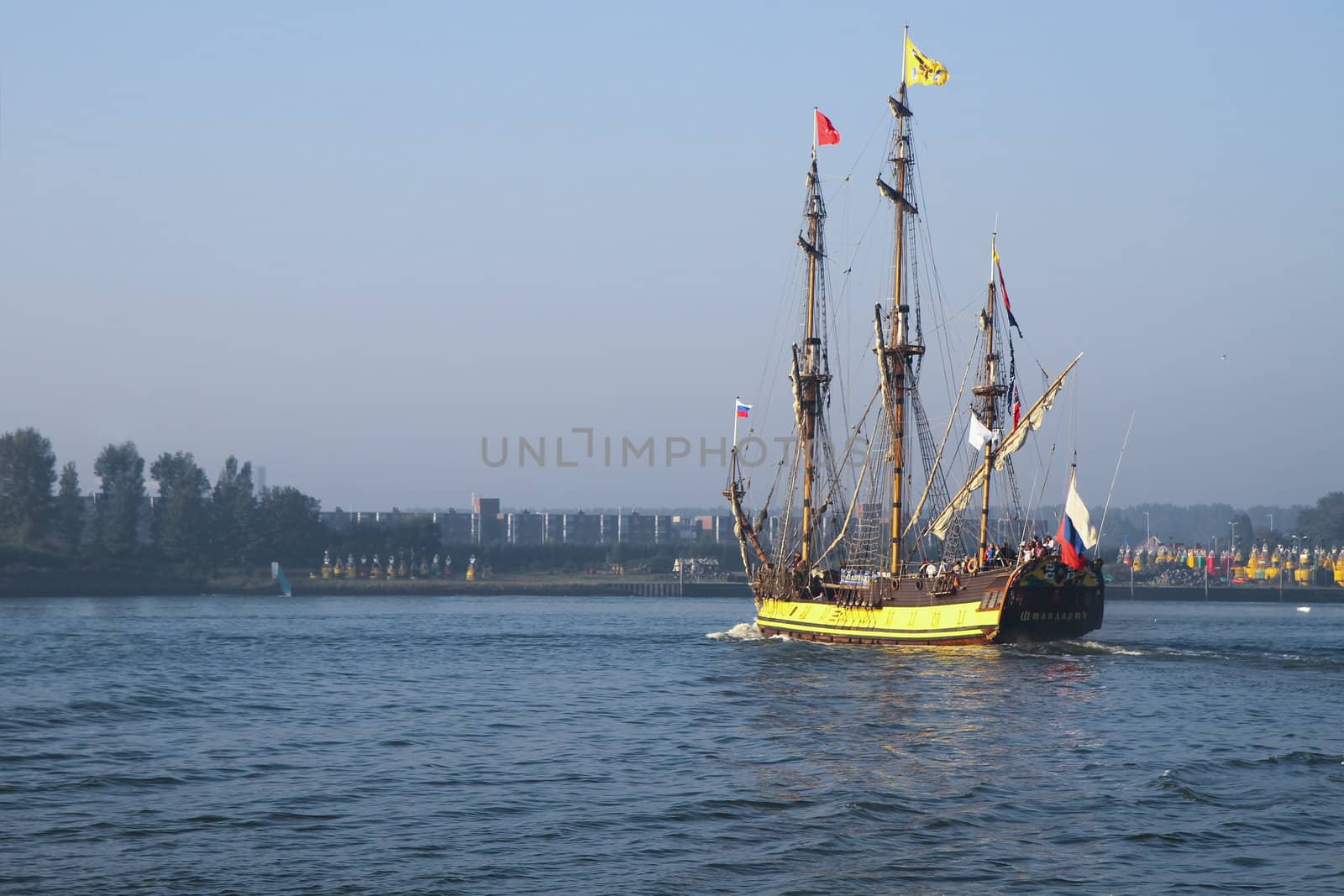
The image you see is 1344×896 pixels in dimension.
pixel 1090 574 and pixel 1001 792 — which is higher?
pixel 1090 574

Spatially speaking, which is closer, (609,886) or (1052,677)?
(609,886)

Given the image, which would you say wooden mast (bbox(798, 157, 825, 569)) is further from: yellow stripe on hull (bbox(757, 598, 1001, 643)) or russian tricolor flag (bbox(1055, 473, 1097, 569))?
russian tricolor flag (bbox(1055, 473, 1097, 569))

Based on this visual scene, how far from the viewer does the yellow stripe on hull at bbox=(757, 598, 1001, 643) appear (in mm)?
71375

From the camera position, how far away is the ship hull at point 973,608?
6988 cm

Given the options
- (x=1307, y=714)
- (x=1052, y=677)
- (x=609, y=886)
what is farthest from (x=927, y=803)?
(x=1052, y=677)

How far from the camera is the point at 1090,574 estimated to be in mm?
73188

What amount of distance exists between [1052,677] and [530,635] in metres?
56.3

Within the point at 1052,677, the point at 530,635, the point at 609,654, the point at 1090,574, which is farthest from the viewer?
the point at 530,635

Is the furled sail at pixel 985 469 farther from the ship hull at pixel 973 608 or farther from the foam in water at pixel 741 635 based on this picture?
the foam in water at pixel 741 635

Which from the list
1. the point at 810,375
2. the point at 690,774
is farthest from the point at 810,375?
the point at 690,774

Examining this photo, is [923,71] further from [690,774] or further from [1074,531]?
[690,774]

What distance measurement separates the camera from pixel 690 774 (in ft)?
124

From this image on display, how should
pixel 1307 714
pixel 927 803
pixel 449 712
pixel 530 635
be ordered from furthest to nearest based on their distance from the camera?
pixel 530 635, pixel 449 712, pixel 1307 714, pixel 927 803

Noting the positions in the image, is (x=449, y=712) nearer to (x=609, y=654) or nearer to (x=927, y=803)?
(x=927, y=803)
